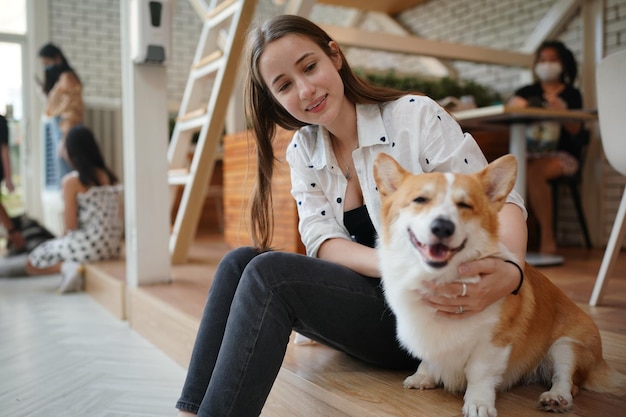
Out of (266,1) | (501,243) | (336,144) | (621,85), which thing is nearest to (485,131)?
(621,85)

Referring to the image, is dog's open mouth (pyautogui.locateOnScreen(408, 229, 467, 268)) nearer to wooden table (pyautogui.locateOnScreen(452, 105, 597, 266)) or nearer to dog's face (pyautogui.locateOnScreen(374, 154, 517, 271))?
dog's face (pyautogui.locateOnScreen(374, 154, 517, 271))

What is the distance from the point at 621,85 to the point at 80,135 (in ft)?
11.6

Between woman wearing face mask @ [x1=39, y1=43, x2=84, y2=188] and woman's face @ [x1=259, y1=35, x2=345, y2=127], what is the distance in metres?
3.26

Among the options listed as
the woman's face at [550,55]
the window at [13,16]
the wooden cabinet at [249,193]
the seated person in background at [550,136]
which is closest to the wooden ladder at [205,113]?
the wooden cabinet at [249,193]

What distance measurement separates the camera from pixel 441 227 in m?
0.95

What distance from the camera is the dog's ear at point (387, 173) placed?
3.74 ft

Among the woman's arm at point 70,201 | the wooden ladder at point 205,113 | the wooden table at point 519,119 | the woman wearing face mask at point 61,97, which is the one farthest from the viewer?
the woman wearing face mask at point 61,97

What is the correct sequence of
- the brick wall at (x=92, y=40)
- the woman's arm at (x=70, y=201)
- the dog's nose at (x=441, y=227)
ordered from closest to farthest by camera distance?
the dog's nose at (x=441, y=227), the woman's arm at (x=70, y=201), the brick wall at (x=92, y=40)

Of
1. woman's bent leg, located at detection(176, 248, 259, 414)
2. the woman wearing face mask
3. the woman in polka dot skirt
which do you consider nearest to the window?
the woman wearing face mask

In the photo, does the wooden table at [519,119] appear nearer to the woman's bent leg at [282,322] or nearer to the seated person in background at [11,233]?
the woman's bent leg at [282,322]

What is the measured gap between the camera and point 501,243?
3.68 ft

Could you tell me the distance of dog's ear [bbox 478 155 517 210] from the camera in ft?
3.46

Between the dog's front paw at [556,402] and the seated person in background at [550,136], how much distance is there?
2.59 m

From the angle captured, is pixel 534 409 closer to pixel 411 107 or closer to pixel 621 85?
pixel 411 107
